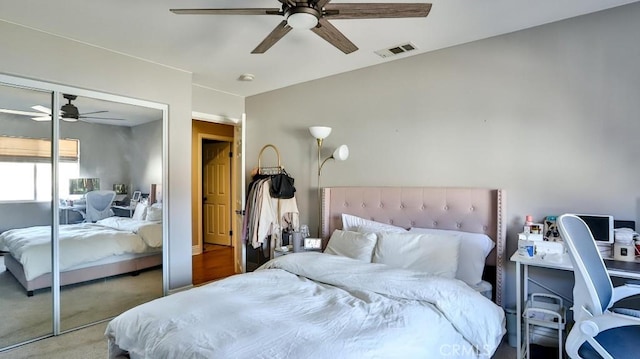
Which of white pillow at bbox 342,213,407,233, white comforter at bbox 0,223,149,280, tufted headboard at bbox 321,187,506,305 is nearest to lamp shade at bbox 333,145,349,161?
tufted headboard at bbox 321,187,506,305

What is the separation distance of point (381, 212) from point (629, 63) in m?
2.22

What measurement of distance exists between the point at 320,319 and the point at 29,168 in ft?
9.33

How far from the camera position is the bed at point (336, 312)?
4.95 feet

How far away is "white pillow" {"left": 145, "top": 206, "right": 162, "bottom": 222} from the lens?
11.8ft

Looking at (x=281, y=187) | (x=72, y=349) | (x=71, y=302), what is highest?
(x=281, y=187)

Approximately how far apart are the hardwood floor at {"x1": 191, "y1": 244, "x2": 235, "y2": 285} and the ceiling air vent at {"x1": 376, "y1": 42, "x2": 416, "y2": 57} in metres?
3.57

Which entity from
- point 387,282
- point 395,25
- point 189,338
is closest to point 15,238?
point 189,338

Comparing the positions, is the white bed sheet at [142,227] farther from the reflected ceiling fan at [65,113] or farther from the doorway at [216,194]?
the doorway at [216,194]

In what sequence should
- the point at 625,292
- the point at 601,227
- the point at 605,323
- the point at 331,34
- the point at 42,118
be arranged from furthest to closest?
the point at 42,118 → the point at 601,227 → the point at 331,34 → the point at 625,292 → the point at 605,323

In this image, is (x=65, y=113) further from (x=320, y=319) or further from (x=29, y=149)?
(x=320, y=319)

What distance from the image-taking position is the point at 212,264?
537 centimetres

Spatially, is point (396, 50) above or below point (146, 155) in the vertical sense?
above

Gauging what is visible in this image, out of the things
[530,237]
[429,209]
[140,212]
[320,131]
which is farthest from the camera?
[320,131]

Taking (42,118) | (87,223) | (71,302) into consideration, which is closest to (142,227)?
(87,223)
